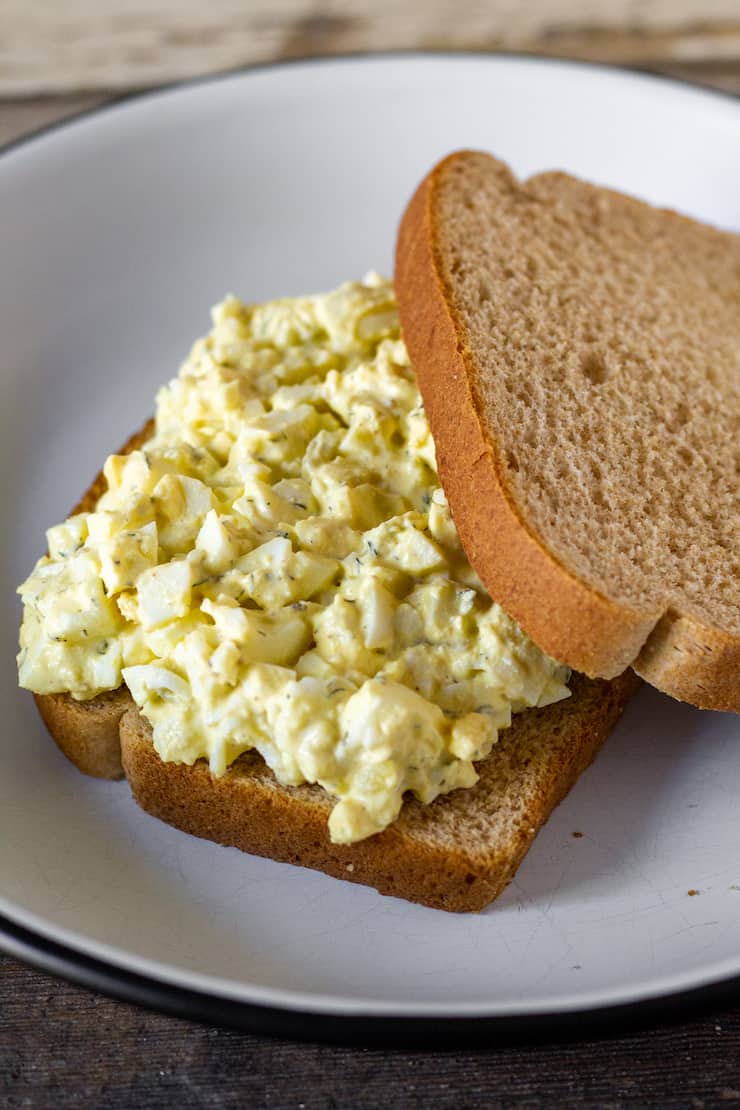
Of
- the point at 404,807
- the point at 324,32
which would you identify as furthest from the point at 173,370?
the point at 324,32

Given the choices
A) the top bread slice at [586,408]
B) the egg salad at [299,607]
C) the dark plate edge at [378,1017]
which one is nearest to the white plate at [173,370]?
the dark plate edge at [378,1017]

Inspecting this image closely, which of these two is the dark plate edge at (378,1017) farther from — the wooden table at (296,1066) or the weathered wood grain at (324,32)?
the weathered wood grain at (324,32)

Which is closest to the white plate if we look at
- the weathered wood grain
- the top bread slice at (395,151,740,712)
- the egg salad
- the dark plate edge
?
the dark plate edge

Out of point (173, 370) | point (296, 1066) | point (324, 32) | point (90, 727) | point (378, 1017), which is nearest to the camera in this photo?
point (378, 1017)

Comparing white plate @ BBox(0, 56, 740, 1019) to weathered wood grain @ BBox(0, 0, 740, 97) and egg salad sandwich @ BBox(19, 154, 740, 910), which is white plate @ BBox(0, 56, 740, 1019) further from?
weathered wood grain @ BBox(0, 0, 740, 97)

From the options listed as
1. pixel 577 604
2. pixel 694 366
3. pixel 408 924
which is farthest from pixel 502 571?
pixel 694 366

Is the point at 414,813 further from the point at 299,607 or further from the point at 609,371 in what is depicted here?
the point at 609,371
